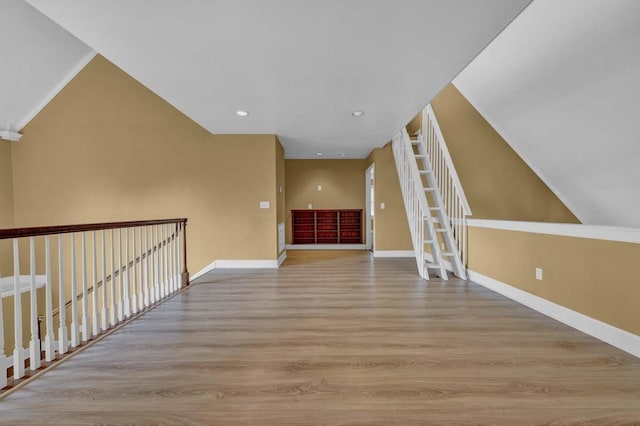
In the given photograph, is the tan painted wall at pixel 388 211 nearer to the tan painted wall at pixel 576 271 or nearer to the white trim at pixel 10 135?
the tan painted wall at pixel 576 271

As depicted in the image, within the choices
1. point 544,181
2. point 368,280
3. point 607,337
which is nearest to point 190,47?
point 368,280

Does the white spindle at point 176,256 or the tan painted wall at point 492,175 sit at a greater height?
the tan painted wall at point 492,175

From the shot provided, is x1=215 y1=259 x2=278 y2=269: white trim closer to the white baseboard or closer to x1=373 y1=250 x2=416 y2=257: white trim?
the white baseboard

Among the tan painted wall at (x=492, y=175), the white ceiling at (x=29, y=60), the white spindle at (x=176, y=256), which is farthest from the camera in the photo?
the tan painted wall at (x=492, y=175)

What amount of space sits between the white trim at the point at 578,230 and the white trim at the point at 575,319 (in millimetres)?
669

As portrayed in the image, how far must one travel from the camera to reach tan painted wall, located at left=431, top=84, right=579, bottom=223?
4789mm

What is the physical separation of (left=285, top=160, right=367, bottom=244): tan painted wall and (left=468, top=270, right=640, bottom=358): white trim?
14.9 feet

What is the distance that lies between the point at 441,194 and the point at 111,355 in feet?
15.5

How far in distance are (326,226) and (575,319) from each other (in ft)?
18.8

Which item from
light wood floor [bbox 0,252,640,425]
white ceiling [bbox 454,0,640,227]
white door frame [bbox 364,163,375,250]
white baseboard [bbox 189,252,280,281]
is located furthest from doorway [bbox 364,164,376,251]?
light wood floor [bbox 0,252,640,425]

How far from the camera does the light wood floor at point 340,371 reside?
4.93 ft

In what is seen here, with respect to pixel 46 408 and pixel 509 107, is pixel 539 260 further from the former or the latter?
pixel 46 408

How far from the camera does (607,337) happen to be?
7.37 feet

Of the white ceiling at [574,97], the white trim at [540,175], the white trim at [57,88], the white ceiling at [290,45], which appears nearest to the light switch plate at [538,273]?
the white ceiling at [574,97]
